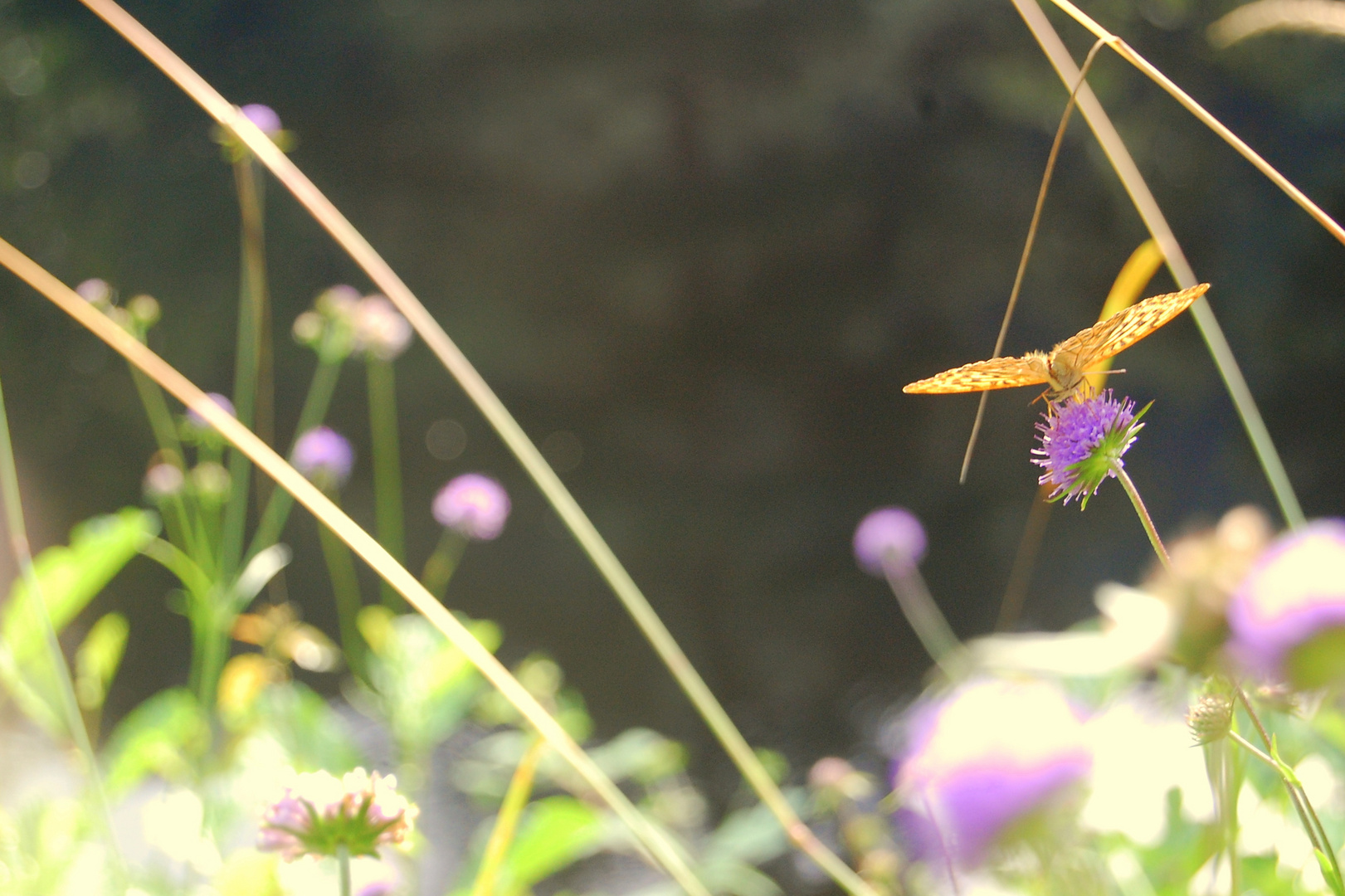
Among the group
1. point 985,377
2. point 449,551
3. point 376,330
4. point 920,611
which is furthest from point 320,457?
point 920,611

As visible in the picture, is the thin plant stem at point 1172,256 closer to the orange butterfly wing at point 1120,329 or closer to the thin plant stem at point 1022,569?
the orange butterfly wing at point 1120,329

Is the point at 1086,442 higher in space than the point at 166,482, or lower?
lower

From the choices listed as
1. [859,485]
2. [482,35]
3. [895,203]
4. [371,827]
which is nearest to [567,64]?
[482,35]

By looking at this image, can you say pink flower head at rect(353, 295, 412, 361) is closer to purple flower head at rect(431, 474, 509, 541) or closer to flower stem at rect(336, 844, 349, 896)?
purple flower head at rect(431, 474, 509, 541)

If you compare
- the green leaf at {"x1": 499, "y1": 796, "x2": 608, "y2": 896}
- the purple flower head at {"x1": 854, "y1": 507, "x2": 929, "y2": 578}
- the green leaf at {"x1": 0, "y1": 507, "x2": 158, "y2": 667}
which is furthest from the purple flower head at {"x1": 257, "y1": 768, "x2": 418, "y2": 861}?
the purple flower head at {"x1": 854, "y1": 507, "x2": 929, "y2": 578}

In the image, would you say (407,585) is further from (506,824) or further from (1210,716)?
(1210,716)

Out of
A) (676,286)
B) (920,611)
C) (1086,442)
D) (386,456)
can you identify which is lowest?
(1086,442)

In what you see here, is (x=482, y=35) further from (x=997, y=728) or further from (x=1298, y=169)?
(x=997, y=728)
